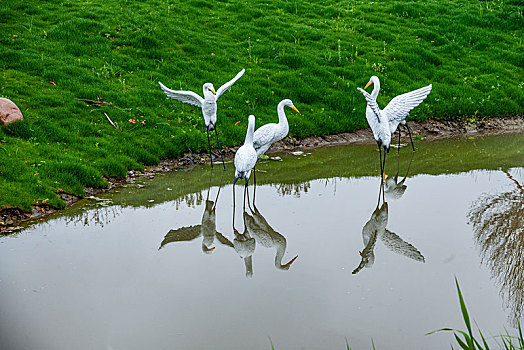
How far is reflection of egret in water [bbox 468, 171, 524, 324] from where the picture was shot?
18.1 feet

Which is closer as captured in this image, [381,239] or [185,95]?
[381,239]

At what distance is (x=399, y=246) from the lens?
661 cm

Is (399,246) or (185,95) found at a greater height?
(185,95)

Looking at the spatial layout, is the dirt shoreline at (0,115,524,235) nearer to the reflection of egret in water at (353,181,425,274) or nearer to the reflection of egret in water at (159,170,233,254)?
the reflection of egret in water at (159,170,233,254)

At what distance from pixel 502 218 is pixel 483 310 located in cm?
267

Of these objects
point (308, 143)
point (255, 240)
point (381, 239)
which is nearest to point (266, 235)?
point (255, 240)

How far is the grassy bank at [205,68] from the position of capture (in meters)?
9.78

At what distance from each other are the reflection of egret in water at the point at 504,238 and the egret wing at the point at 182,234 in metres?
3.46

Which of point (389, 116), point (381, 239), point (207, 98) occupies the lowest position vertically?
point (381, 239)

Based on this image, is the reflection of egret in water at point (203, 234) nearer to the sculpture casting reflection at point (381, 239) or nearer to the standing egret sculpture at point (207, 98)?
the sculpture casting reflection at point (381, 239)

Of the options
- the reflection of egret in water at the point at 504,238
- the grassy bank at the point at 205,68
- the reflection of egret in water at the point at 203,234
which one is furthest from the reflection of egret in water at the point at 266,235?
the grassy bank at the point at 205,68

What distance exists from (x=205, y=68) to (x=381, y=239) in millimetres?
7989

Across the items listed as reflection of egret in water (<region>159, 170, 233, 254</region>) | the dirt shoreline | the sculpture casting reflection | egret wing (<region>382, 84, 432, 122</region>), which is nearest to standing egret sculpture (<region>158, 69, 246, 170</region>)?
the dirt shoreline

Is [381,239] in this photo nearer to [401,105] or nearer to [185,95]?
[401,105]
